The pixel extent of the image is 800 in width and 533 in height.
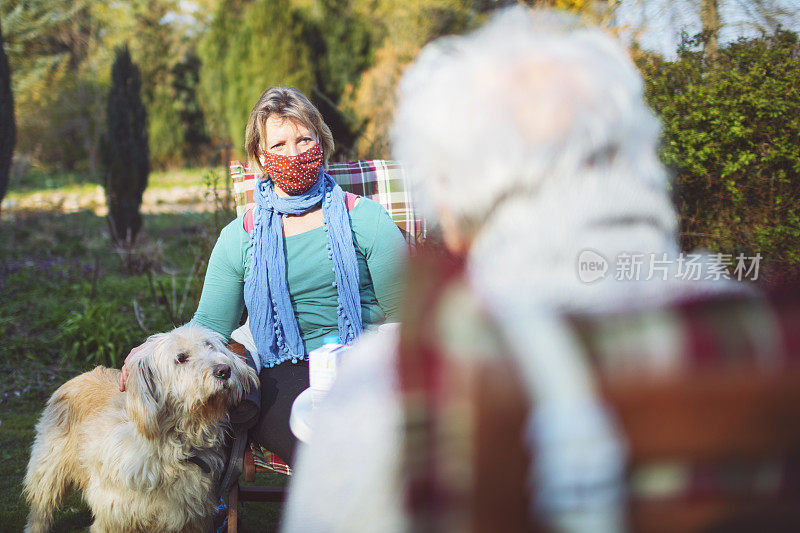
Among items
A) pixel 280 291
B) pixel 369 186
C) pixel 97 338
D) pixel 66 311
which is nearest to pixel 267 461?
pixel 280 291

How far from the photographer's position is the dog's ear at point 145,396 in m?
2.42

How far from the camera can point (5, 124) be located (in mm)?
6387

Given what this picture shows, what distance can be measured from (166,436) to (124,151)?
19.7ft

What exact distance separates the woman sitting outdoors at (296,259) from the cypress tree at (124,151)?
17.8 ft

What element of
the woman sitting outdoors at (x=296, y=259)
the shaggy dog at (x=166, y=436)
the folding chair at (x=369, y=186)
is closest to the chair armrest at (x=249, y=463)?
the shaggy dog at (x=166, y=436)

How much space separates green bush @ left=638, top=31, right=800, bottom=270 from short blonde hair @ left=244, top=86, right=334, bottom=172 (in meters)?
1.52

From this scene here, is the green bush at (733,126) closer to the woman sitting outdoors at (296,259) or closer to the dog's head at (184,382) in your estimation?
the woman sitting outdoors at (296,259)

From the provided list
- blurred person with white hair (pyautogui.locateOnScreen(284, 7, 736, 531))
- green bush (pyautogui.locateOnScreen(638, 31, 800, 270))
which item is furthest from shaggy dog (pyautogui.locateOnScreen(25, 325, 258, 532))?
green bush (pyautogui.locateOnScreen(638, 31, 800, 270))

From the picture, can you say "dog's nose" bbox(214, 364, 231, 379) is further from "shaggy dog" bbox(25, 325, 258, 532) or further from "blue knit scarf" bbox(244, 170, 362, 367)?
"blue knit scarf" bbox(244, 170, 362, 367)

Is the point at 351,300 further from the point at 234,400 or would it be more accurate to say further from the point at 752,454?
the point at 752,454

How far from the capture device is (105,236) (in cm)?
838

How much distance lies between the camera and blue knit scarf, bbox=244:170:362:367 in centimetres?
264

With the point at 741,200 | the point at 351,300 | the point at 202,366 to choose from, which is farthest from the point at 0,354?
the point at 741,200

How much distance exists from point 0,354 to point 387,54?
7.73 meters
